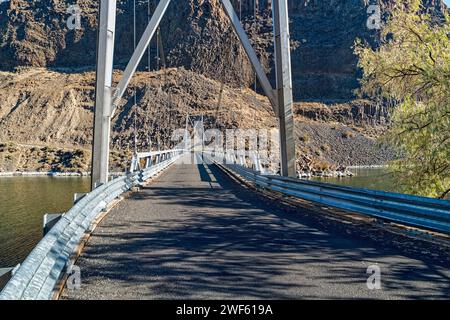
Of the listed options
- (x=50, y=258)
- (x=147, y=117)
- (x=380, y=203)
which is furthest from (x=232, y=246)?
(x=147, y=117)

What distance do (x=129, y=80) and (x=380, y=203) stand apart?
7.21 m

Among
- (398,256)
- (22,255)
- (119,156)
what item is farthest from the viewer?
(119,156)

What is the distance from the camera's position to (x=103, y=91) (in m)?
10.5

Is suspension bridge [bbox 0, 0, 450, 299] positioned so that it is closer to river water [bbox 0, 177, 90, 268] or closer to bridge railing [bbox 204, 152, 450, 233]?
bridge railing [bbox 204, 152, 450, 233]

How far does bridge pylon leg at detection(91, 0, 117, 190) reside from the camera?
34.1 ft

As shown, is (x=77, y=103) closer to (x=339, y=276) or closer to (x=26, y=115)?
(x=26, y=115)

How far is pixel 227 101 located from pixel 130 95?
26.9 m

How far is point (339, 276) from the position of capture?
182 inches

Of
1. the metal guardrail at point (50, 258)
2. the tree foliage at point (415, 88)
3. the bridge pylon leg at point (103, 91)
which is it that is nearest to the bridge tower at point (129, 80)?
the bridge pylon leg at point (103, 91)

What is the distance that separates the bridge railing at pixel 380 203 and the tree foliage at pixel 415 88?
2860mm

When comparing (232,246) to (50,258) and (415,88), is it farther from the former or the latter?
(415,88)

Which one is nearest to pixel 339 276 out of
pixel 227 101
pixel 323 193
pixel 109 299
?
pixel 109 299

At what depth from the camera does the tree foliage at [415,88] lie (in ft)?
34.3

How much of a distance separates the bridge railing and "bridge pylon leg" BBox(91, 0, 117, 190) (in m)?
4.92
